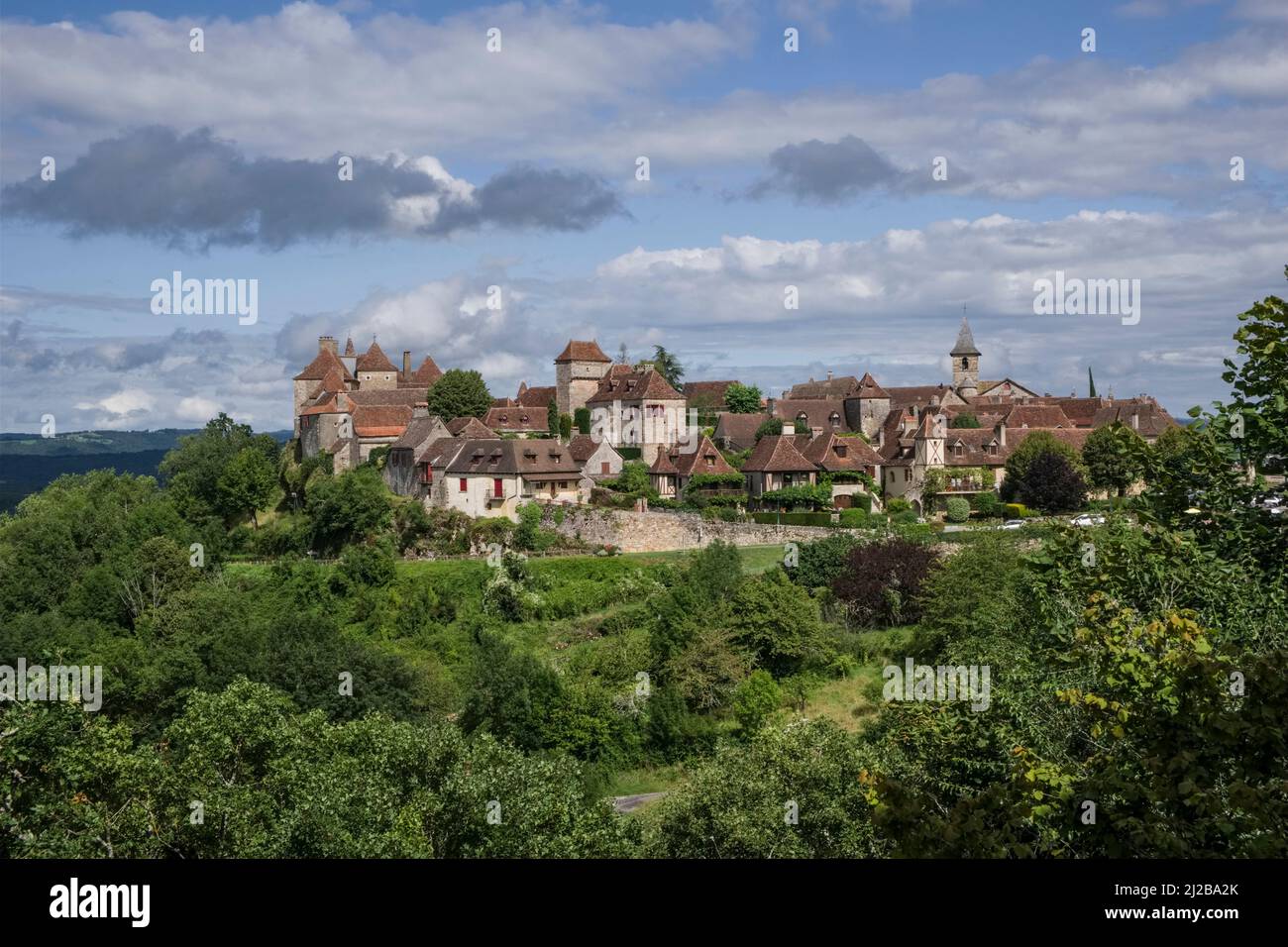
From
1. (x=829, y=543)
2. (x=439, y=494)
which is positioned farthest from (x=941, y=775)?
(x=439, y=494)

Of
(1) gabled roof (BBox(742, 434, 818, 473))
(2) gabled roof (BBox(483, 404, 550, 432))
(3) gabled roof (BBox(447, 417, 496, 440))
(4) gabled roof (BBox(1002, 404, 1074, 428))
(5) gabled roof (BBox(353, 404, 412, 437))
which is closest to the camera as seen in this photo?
(1) gabled roof (BBox(742, 434, 818, 473))

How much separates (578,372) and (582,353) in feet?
4.12

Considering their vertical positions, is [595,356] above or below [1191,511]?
above

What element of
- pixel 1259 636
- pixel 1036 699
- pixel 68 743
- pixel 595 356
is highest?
pixel 595 356

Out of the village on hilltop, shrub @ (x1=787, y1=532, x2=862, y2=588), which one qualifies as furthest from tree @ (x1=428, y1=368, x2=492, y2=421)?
shrub @ (x1=787, y1=532, x2=862, y2=588)

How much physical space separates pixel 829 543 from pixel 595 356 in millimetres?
26926

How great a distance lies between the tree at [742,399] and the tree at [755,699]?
4182 centimetres

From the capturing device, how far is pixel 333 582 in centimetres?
5100

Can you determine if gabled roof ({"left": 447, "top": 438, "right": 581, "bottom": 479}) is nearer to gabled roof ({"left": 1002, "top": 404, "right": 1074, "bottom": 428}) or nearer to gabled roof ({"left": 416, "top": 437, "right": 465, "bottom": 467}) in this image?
gabled roof ({"left": 416, "top": 437, "right": 465, "bottom": 467})

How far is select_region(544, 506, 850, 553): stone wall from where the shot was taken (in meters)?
52.5

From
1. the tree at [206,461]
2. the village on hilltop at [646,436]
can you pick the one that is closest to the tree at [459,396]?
the village on hilltop at [646,436]

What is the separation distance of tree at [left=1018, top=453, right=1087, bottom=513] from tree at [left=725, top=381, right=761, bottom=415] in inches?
925
